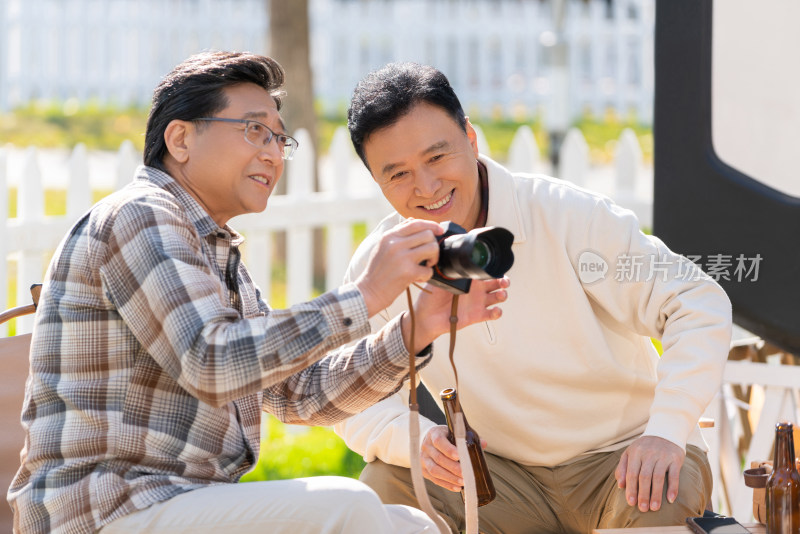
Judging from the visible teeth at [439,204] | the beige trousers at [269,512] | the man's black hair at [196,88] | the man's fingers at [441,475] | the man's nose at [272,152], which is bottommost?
the man's fingers at [441,475]

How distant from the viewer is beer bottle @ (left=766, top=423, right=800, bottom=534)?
2439 mm

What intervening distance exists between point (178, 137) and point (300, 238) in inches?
126

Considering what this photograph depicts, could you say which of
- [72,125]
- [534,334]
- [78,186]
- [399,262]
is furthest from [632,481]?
[72,125]

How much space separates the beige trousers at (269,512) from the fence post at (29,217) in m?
2.86

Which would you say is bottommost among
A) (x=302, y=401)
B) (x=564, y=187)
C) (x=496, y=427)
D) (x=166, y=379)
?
(x=496, y=427)

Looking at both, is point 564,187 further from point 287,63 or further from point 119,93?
point 119,93

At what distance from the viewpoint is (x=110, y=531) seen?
2123 mm

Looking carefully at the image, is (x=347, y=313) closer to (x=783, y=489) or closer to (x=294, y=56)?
(x=783, y=489)

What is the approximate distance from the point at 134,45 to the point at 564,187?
9.93 meters

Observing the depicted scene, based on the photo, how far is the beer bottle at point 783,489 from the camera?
8.00 feet

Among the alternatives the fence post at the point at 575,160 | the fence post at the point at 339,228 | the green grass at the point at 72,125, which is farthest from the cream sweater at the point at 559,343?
the green grass at the point at 72,125

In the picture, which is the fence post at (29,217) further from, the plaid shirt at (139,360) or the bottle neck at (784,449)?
the bottle neck at (784,449)

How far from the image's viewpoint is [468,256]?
2121mm

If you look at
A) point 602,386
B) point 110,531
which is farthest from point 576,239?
point 110,531
